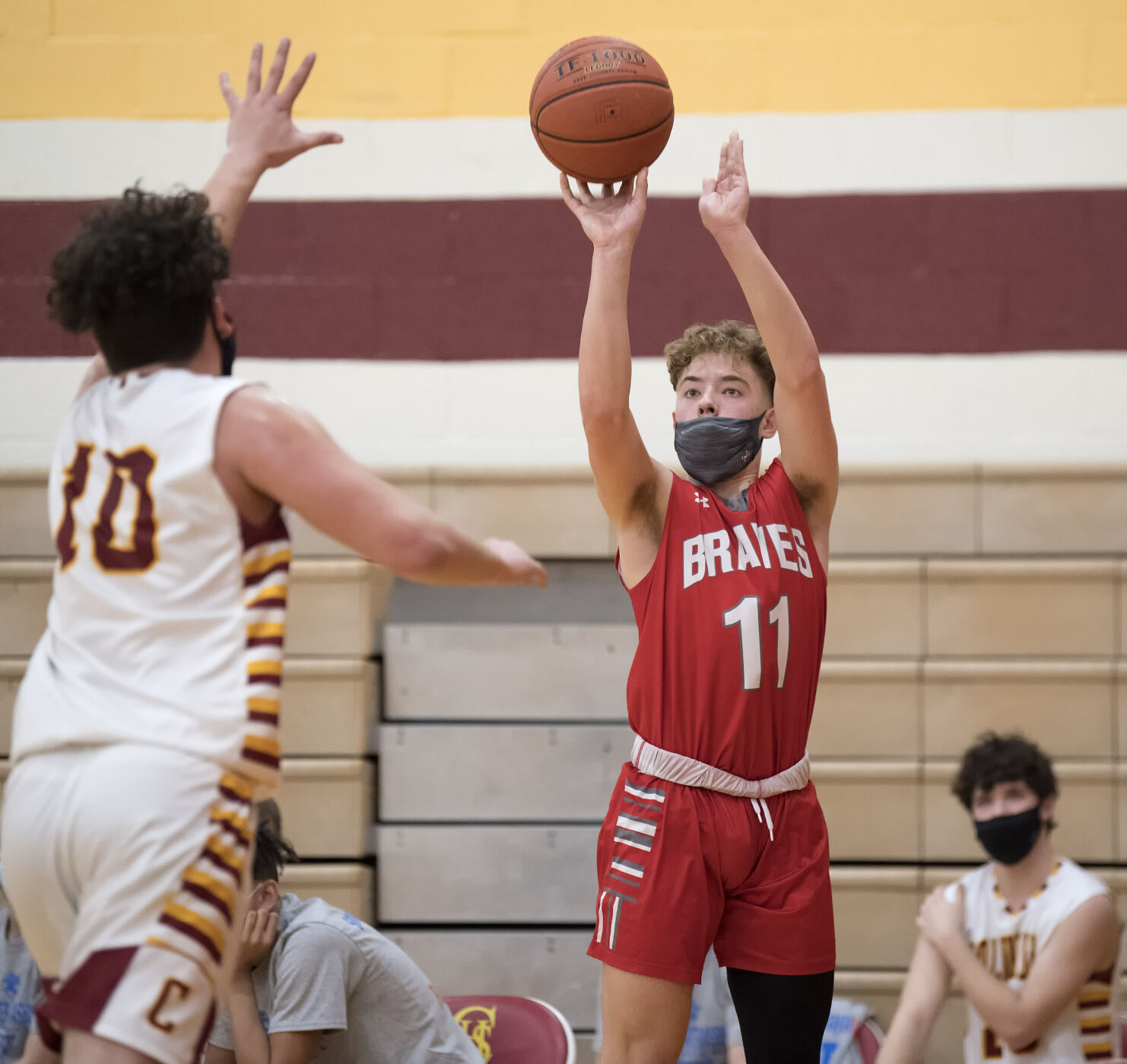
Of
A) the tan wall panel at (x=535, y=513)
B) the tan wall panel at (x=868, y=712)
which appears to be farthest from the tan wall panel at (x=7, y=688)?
the tan wall panel at (x=868, y=712)

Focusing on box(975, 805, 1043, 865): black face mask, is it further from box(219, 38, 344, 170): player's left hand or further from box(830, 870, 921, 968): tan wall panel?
box(219, 38, 344, 170): player's left hand

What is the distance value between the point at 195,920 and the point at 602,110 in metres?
1.92

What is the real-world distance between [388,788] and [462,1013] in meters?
1.38

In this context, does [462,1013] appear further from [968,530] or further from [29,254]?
[29,254]

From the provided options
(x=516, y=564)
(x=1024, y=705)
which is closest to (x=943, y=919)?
(x=1024, y=705)

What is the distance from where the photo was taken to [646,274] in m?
5.20

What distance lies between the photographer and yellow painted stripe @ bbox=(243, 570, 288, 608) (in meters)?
1.86

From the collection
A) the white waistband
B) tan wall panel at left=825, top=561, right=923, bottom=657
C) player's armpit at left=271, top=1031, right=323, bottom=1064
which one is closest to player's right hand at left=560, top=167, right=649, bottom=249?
the white waistband

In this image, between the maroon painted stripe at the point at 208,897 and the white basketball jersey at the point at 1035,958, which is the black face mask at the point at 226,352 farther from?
the white basketball jersey at the point at 1035,958

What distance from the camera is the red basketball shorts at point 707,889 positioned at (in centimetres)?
243

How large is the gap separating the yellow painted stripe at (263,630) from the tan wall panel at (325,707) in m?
2.93

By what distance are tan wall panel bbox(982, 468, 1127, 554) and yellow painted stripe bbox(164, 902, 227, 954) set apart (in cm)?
368

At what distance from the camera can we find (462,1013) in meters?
3.47

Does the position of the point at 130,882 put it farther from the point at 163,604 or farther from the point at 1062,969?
the point at 1062,969
